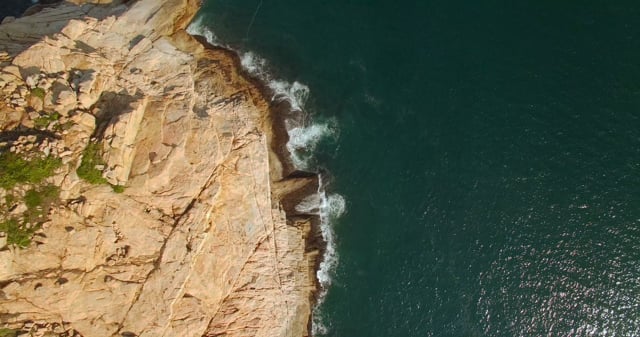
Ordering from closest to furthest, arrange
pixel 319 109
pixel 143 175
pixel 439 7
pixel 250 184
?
pixel 143 175, pixel 250 184, pixel 319 109, pixel 439 7

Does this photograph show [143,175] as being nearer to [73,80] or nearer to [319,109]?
[73,80]

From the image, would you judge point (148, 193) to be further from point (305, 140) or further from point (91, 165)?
point (305, 140)

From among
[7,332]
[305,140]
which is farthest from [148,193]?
[305,140]

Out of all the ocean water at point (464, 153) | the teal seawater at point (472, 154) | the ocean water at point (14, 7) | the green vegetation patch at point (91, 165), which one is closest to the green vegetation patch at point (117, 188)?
the green vegetation patch at point (91, 165)

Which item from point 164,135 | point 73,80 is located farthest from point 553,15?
point 73,80

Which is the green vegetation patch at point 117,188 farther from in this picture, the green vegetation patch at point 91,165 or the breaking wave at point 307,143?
the breaking wave at point 307,143

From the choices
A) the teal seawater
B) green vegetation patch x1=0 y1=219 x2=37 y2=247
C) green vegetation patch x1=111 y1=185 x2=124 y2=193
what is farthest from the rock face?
the teal seawater
